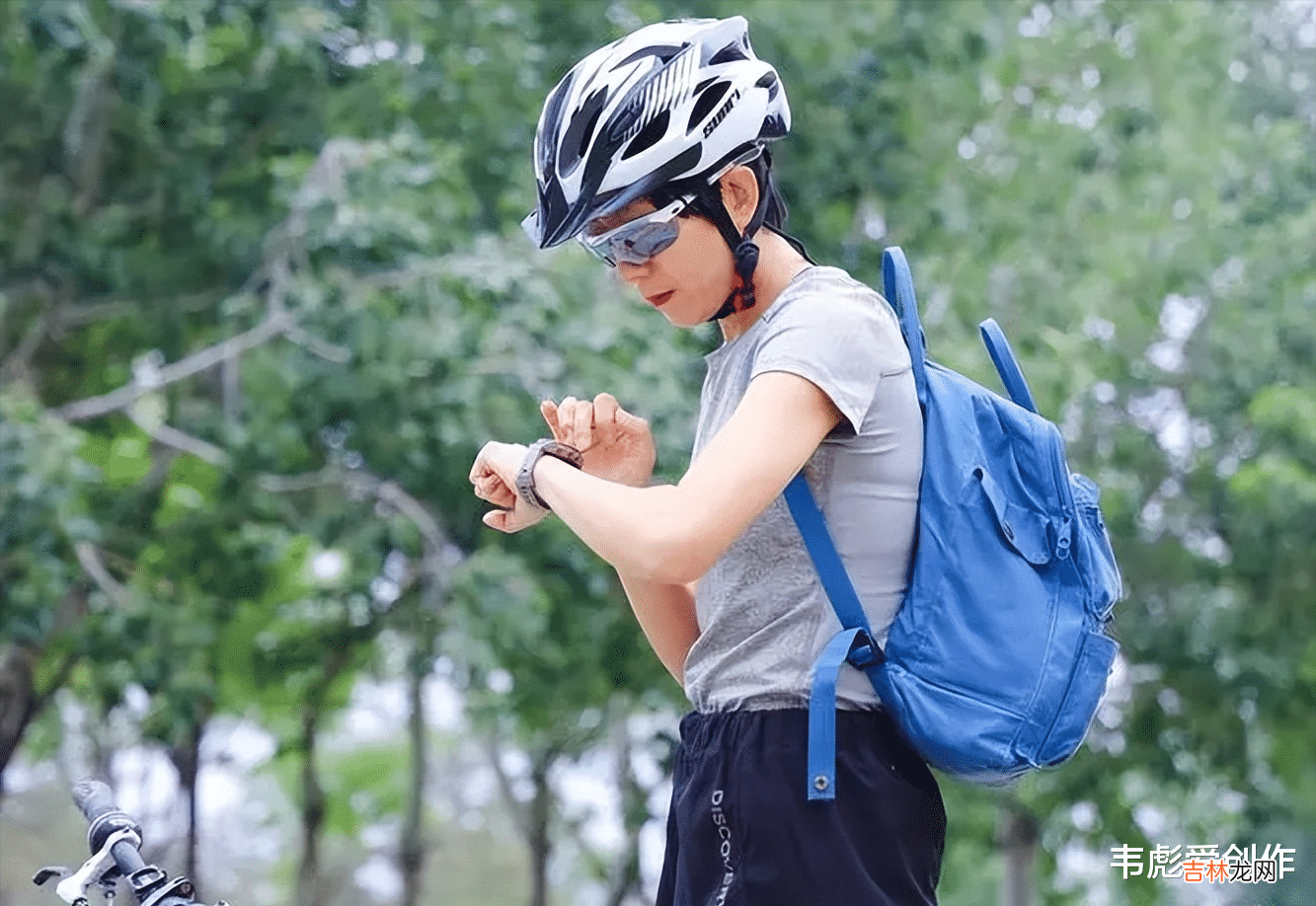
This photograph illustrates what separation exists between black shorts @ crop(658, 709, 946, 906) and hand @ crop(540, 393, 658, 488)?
323 millimetres

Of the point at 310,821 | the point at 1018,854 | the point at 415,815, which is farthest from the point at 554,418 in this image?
the point at 415,815

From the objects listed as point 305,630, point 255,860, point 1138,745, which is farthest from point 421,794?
point 255,860

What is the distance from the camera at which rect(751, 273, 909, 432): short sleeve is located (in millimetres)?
2100

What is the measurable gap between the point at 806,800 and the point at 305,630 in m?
12.4

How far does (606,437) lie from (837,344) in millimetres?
363

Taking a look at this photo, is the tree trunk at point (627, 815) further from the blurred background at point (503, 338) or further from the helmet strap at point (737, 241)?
the helmet strap at point (737, 241)

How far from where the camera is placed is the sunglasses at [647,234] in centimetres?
221

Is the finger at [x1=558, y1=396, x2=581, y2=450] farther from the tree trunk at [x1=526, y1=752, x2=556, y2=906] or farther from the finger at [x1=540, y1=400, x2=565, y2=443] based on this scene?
the tree trunk at [x1=526, y1=752, x2=556, y2=906]

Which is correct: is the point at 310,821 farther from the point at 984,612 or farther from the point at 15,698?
the point at 984,612

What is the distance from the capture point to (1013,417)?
219 cm

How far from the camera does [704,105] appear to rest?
2.21 metres

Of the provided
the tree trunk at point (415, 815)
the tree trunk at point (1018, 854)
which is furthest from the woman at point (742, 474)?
the tree trunk at point (1018, 854)

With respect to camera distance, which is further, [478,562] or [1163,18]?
[1163,18]

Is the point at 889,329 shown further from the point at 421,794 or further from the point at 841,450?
the point at 421,794
